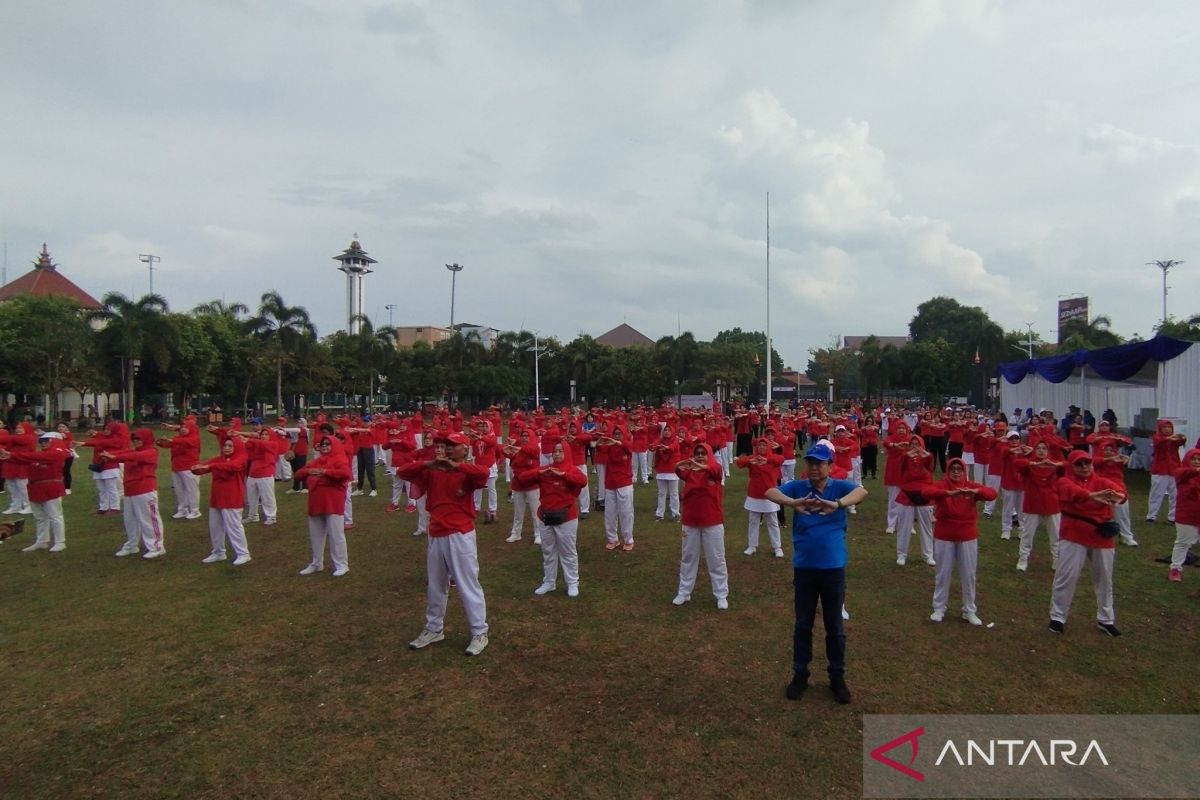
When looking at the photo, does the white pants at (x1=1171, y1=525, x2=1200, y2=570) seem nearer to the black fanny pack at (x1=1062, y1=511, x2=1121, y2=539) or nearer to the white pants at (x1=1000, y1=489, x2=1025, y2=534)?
the white pants at (x1=1000, y1=489, x2=1025, y2=534)

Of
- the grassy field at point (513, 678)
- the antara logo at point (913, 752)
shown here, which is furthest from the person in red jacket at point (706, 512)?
the antara logo at point (913, 752)

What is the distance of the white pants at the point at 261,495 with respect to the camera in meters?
12.9

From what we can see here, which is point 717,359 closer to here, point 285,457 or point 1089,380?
point 1089,380

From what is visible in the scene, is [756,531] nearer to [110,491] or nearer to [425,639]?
[425,639]

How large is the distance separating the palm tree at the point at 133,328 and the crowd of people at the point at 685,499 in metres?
28.3

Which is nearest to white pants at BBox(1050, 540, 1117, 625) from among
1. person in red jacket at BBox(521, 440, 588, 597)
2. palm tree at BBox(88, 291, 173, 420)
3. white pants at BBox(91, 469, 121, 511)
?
person in red jacket at BBox(521, 440, 588, 597)

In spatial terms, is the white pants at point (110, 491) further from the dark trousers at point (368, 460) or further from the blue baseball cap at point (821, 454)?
the blue baseball cap at point (821, 454)

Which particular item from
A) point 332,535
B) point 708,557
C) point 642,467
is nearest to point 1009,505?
point 708,557

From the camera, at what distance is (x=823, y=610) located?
5.56 m

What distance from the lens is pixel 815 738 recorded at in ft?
16.1

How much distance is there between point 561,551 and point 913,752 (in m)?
4.60

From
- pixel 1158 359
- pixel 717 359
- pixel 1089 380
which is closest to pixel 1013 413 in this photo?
pixel 1089 380

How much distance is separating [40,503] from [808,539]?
40.5 ft

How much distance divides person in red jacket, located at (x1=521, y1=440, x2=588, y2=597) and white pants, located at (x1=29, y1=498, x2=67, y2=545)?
8715 millimetres
